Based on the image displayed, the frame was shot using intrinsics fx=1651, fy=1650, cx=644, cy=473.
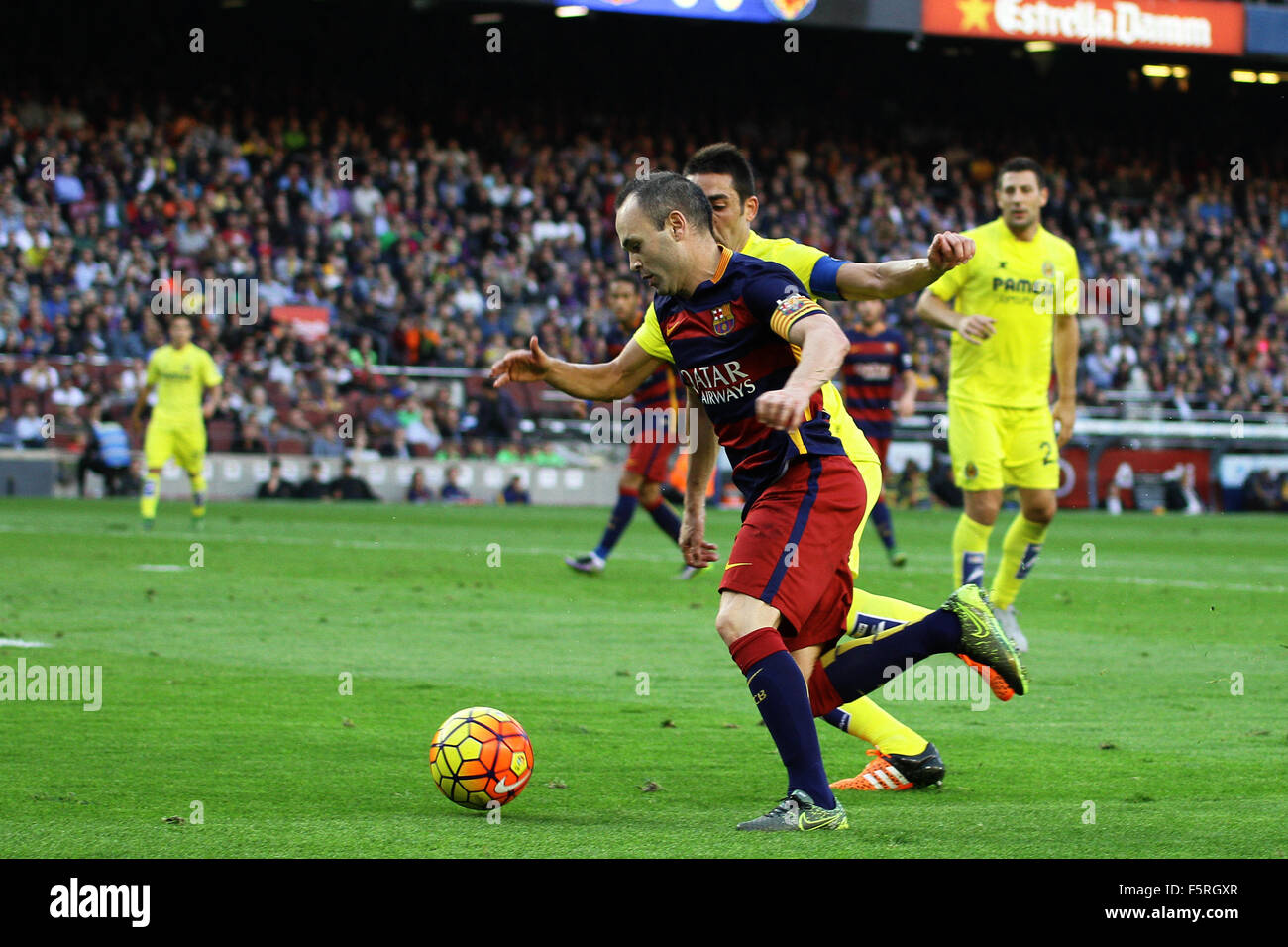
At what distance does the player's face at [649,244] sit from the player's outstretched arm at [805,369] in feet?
1.58

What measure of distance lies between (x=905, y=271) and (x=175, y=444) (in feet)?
48.4

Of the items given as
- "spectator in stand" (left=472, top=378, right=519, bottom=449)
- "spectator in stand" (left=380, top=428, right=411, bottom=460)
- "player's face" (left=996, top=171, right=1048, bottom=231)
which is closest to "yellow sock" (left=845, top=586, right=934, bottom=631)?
"player's face" (left=996, top=171, right=1048, bottom=231)

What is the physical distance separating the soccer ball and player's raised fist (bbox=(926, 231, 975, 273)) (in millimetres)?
1881

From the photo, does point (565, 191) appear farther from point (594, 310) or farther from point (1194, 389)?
point (1194, 389)

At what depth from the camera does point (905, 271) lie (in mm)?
4750

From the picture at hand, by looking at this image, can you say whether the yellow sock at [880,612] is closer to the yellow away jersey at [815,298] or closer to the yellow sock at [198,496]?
the yellow away jersey at [815,298]

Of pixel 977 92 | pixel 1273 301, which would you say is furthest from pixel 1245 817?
pixel 977 92

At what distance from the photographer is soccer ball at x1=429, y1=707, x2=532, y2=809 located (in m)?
4.80

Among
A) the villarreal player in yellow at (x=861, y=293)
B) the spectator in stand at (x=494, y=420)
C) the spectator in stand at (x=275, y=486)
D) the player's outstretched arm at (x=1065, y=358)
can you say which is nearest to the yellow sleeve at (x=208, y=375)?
the spectator in stand at (x=275, y=486)

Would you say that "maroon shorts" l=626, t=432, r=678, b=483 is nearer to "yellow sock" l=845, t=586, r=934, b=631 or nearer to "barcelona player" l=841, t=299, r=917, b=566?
"barcelona player" l=841, t=299, r=917, b=566

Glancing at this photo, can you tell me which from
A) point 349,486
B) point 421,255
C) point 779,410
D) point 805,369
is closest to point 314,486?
point 349,486

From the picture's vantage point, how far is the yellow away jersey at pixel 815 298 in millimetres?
5355

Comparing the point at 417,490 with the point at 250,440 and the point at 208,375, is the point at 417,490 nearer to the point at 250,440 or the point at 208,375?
the point at 250,440
